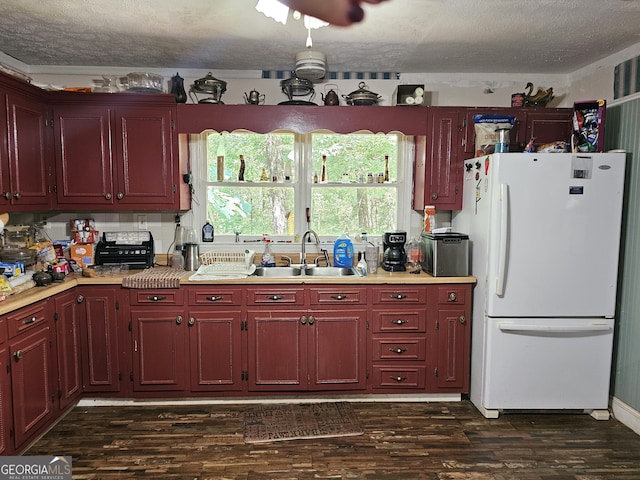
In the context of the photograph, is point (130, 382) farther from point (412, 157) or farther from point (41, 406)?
point (412, 157)

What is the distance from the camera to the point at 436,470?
233cm

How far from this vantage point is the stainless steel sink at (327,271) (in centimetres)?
336

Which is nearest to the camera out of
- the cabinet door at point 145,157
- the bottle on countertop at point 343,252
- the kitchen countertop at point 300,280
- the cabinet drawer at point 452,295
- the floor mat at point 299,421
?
the floor mat at point 299,421

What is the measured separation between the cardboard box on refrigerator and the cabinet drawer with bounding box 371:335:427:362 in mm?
2185

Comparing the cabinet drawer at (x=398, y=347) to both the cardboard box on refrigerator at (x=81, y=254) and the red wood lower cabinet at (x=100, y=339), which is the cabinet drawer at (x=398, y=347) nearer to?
the red wood lower cabinet at (x=100, y=339)

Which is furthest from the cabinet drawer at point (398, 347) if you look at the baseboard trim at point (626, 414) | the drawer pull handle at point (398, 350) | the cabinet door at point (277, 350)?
the baseboard trim at point (626, 414)

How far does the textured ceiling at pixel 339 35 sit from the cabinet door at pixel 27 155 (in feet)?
1.48

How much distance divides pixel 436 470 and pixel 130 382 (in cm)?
206

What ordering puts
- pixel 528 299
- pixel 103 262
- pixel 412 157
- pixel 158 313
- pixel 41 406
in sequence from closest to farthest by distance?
pixel 41 406 < pixel 528 299 < pixel 158 313 < pixel 103 262 < pixel 412 157

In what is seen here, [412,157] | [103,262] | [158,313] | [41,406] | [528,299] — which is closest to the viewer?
[41,406]

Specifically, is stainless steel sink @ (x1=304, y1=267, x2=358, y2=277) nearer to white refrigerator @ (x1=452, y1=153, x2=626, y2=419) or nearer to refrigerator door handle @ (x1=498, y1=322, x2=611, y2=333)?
white refrigerator @ (x1=452, y1=153, x2=626, y2=419)

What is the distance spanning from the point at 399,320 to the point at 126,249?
2093mm

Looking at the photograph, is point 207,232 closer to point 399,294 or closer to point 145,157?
point 145,157

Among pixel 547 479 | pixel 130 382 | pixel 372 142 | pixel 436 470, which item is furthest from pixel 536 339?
pixel 130 382
